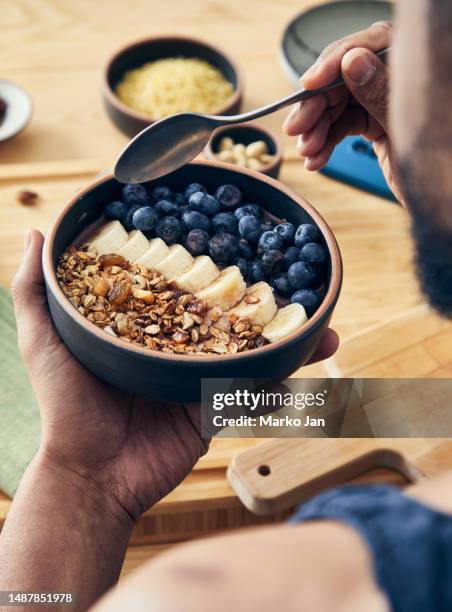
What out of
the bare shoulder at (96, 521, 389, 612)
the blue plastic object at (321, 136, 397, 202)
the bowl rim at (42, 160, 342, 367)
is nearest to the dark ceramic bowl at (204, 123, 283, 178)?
the blue plastic object at (321, 136, 397, 202)

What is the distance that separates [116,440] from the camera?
3.21 feet

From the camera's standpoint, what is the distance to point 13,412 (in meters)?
1.06

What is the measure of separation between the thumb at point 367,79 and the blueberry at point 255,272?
11.1 inches

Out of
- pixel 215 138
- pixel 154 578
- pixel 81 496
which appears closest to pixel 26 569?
pixel 81 496

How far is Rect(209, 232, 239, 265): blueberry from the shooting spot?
925 mm

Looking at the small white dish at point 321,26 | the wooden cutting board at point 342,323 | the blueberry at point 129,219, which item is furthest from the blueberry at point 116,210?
the small white dish at point 321,26

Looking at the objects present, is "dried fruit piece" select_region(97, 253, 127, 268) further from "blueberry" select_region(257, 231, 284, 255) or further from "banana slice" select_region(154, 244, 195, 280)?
"blueberry" select_region(257, 231, 284, 255)

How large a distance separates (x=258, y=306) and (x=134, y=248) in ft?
0.55

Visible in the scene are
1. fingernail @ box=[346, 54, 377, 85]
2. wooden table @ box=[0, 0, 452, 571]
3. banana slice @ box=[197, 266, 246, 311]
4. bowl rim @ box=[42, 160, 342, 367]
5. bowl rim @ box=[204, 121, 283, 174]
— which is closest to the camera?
bowl rim @ box=[42, 160, 342, 367]

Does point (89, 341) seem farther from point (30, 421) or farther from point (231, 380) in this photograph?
point (30, 421)

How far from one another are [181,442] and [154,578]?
58 centimetres

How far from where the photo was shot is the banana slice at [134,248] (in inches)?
36.4

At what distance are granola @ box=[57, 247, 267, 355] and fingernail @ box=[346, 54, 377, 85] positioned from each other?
365 mm

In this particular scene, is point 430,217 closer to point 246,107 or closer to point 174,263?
point 174,263
